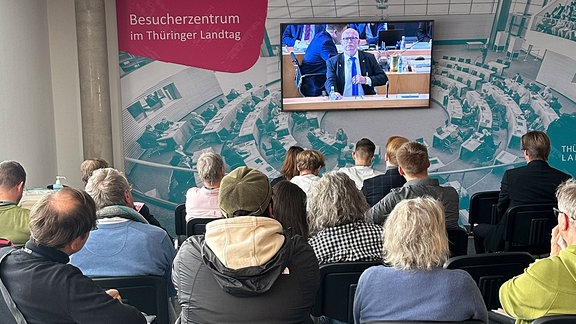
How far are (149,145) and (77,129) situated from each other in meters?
0.79

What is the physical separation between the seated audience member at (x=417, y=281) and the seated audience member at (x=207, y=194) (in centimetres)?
230

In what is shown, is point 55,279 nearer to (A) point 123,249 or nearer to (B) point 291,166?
(A) point 123,249

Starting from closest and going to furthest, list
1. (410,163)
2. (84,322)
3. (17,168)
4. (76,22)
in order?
(84,322) → (17,168) → (410,163) → (76,22)

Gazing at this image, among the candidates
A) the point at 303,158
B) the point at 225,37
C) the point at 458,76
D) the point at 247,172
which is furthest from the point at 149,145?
the point at 247,172

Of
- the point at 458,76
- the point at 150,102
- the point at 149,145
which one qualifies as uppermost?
the point at 458,76

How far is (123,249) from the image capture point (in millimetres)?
3178

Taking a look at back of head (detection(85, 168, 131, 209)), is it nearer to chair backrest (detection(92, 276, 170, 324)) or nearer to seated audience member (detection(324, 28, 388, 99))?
chair backrest (detection(92, 276, 170, 324))

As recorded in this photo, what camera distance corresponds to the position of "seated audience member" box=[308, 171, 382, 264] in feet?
10.7

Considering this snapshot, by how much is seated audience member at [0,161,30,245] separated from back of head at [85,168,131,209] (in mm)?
377

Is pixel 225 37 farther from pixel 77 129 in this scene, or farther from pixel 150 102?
pixel 77 129

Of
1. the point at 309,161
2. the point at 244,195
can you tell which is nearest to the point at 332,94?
the point at 309,161

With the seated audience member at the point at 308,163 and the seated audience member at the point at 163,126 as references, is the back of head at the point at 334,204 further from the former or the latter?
the seated audience member at the point at 163,126

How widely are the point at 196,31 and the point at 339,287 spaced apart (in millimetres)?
4573

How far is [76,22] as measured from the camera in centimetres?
672
